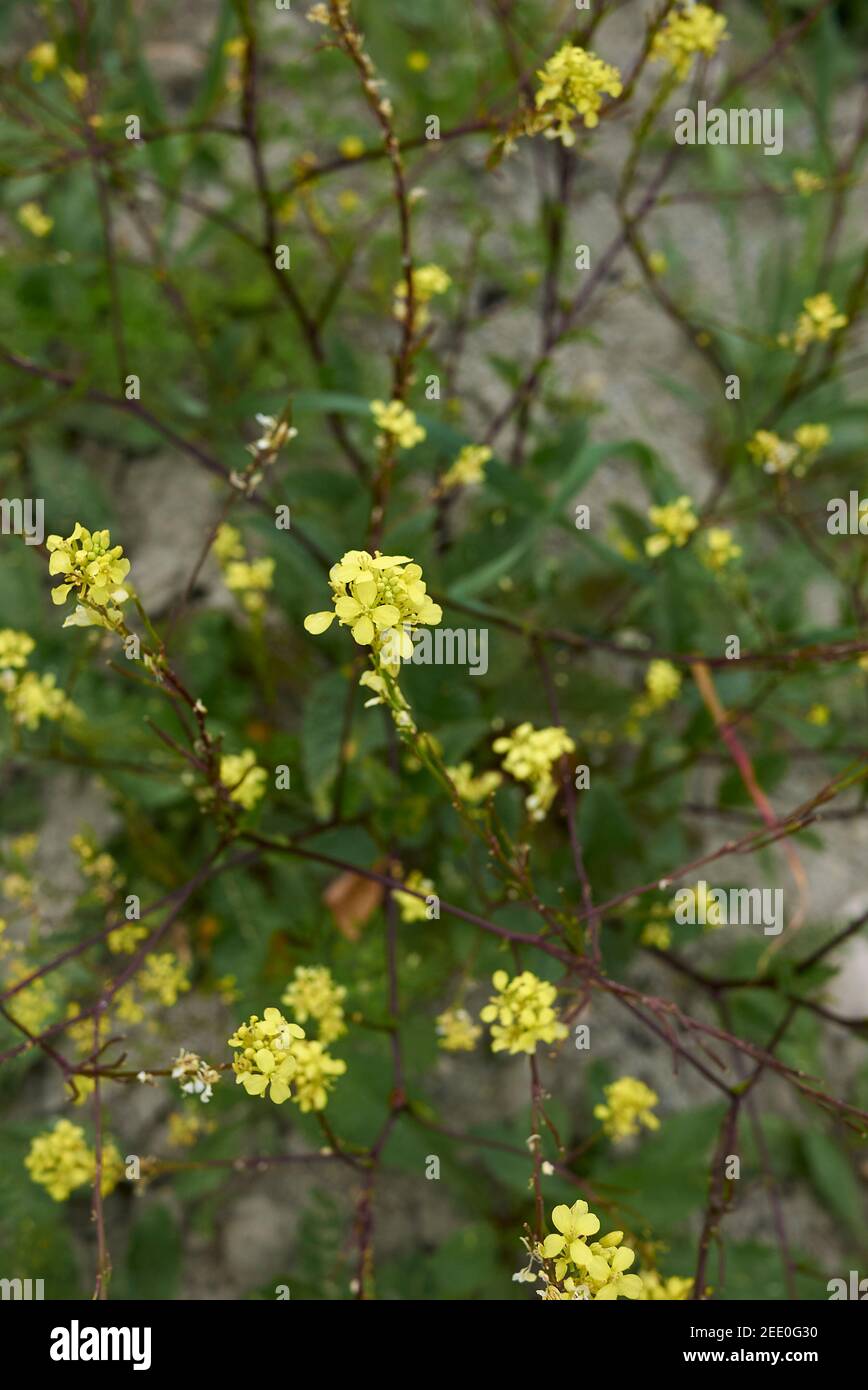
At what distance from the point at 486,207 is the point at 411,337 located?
1937 mm

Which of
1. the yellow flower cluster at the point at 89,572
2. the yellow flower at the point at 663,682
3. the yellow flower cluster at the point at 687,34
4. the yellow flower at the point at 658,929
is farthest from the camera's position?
the yellow flower at the point at 663,682

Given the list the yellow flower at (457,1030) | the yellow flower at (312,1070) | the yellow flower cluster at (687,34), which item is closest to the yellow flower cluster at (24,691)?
the yellow flower at (312,1070)

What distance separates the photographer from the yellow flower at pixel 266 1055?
49.0 inches

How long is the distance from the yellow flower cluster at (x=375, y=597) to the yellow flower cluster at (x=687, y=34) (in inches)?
56.5

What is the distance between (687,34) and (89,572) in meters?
1.58

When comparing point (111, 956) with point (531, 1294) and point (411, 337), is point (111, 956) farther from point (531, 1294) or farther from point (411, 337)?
point (411, 337)

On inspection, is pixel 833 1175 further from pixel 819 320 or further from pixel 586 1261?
pixel 819 320

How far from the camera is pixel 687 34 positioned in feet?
6.56

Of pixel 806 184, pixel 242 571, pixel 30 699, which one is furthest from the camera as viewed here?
pixel 806 184

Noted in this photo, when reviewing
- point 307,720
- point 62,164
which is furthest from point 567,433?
point 62,164

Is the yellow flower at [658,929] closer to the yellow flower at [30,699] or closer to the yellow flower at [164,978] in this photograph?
the yellow flower at [164,978]

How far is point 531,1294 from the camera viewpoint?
2.21 m

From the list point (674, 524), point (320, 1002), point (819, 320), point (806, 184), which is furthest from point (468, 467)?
point (806, 184)

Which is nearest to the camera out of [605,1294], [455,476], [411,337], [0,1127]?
[605,1294]
